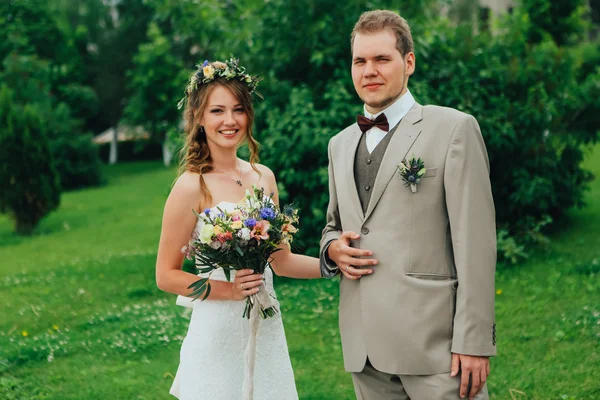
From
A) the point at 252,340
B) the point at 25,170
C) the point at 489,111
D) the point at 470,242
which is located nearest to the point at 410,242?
the point at 470,242

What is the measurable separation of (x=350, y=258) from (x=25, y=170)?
13978mm

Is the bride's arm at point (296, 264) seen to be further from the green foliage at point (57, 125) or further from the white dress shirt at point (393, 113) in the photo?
the green foliage at point (57, 125)

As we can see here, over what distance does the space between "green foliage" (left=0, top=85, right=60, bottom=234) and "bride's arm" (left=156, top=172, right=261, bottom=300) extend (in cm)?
1302

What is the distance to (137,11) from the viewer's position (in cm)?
4059

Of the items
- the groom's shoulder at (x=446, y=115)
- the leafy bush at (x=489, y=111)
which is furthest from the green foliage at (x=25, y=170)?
the groom's shoulder at (x=446, y=115)

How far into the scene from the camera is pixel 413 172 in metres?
2.98

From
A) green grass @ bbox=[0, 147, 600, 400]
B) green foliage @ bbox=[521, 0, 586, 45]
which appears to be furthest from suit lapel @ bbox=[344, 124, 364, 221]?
green foliage @ bbox=[521, 0, 586, 45]

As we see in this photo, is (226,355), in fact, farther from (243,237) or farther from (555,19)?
(555,19)

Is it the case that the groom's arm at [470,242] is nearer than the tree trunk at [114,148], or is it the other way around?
the groom's arm at [470,242]

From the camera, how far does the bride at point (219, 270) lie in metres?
3.53

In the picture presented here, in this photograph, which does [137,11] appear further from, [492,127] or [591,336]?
[591,336]

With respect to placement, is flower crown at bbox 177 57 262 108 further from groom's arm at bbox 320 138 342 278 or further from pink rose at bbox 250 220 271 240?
pink rose at bbox 250 220 271 240

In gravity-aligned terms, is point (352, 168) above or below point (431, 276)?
above

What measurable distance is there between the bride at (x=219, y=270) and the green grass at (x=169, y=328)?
1.95 m
